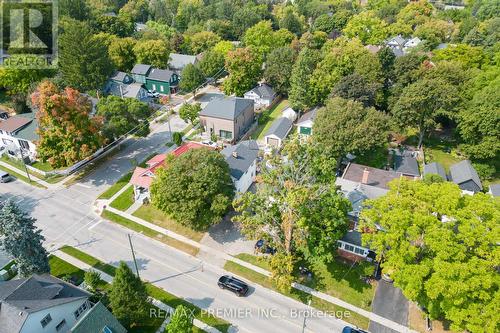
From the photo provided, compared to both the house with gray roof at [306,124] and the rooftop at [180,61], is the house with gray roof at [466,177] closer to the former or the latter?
the house with gray roof at [306,124]

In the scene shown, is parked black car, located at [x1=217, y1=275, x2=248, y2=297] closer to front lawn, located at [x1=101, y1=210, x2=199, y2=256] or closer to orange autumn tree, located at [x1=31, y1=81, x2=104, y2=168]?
front lawn, located at [x1=101, y1=210, x2=199, y2=256]

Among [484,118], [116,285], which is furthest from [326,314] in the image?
[484,118]

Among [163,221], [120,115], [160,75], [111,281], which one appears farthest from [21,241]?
[160,75]

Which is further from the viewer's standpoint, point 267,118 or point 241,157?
point 267,118

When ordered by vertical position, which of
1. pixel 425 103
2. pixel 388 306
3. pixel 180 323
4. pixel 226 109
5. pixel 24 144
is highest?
pixel 425 103

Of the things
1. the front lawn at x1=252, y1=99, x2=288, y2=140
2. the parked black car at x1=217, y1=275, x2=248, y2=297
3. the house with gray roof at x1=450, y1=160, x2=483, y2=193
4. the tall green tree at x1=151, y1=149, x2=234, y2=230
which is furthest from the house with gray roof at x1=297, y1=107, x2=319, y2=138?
the parked black car at x1=217, y1=275, x2=248, y2=297

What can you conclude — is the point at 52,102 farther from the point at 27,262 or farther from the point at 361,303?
the point at 361,303

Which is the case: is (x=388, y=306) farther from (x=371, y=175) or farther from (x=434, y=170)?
(x=434, y=170)
